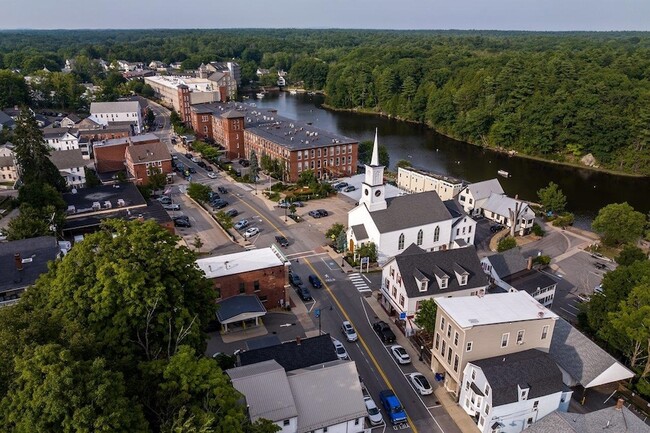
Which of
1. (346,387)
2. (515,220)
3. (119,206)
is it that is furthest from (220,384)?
(515,220)

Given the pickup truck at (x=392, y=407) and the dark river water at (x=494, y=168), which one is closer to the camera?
the pickup truck at (x=392, y=407)

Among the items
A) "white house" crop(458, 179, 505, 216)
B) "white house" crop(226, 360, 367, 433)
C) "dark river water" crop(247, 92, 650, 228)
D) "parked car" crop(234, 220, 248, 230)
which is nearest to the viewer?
"white house" crop(226, 360, 367, 433)

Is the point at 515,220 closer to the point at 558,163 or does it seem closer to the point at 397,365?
the point at 397,365

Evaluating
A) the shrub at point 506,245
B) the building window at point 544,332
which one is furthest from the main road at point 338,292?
the shrub at point 506,245

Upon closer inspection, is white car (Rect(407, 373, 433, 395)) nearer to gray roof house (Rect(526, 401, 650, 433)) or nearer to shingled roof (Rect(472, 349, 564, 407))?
shingled roof (Rect(472, 349, 564, 407))

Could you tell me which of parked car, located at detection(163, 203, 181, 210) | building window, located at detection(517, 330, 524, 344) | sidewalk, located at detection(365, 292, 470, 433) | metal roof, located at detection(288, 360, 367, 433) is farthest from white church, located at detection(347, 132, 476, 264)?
parked car, located at detection(163, 203, 181, 210)

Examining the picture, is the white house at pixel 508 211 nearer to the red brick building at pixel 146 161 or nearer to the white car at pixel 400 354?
the white car at pixel 400 354
